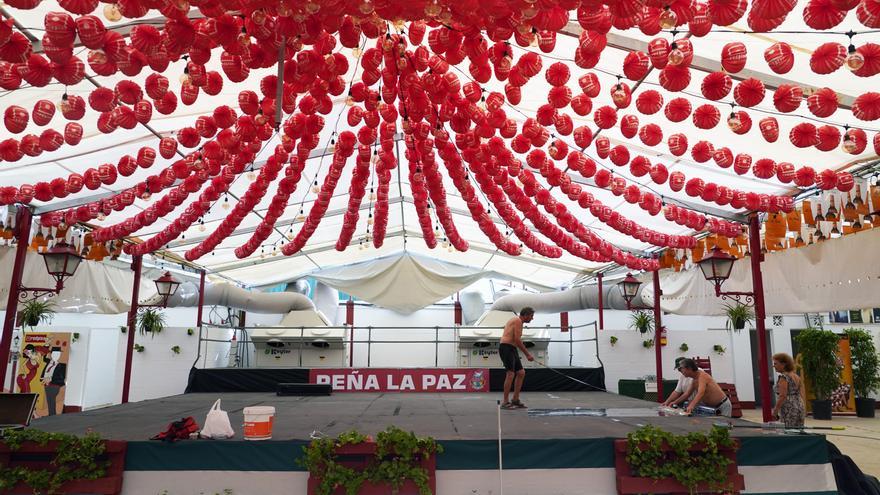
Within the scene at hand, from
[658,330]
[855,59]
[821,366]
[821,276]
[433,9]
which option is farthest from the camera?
[821,366]

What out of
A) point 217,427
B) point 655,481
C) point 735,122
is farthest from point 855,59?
point 217,427

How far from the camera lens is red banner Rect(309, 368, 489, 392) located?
42.1 ft

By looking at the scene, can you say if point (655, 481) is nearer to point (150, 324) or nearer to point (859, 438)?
point (859, 438)

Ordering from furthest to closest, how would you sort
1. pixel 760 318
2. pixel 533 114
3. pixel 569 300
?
pixel 569 300 < pixel 760 318 < pixel 533 114

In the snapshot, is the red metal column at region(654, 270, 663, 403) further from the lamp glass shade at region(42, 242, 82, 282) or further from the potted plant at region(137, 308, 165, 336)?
the potted plant at region(137, 308, 165, 336)

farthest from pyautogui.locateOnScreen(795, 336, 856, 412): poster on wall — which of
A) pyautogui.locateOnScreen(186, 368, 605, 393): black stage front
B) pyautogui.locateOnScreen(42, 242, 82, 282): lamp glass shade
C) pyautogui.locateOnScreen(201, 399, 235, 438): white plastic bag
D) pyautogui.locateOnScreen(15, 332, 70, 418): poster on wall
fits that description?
pyautogui.locateOnScreen(15, 332, 70, 418): poster on wall

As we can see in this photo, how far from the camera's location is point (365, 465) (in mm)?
5406

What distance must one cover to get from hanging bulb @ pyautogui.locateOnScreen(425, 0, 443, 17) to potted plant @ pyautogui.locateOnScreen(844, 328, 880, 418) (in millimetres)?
17767

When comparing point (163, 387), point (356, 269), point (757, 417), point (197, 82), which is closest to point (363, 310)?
point (356, 269)

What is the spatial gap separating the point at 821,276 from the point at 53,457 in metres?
10.8

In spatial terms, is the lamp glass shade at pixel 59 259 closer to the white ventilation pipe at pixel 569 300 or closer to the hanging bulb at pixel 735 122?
the hanging bulb at pixel 735 122

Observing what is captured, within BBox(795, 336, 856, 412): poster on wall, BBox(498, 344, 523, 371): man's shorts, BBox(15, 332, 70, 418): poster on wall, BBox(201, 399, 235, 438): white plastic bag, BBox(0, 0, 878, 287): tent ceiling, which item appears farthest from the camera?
BBox(795, 336, 856, 412): poster on wall

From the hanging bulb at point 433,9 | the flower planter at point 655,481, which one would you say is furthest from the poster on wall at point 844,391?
the hanging bulb at point 433,9

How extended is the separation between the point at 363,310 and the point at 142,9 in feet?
64.0
